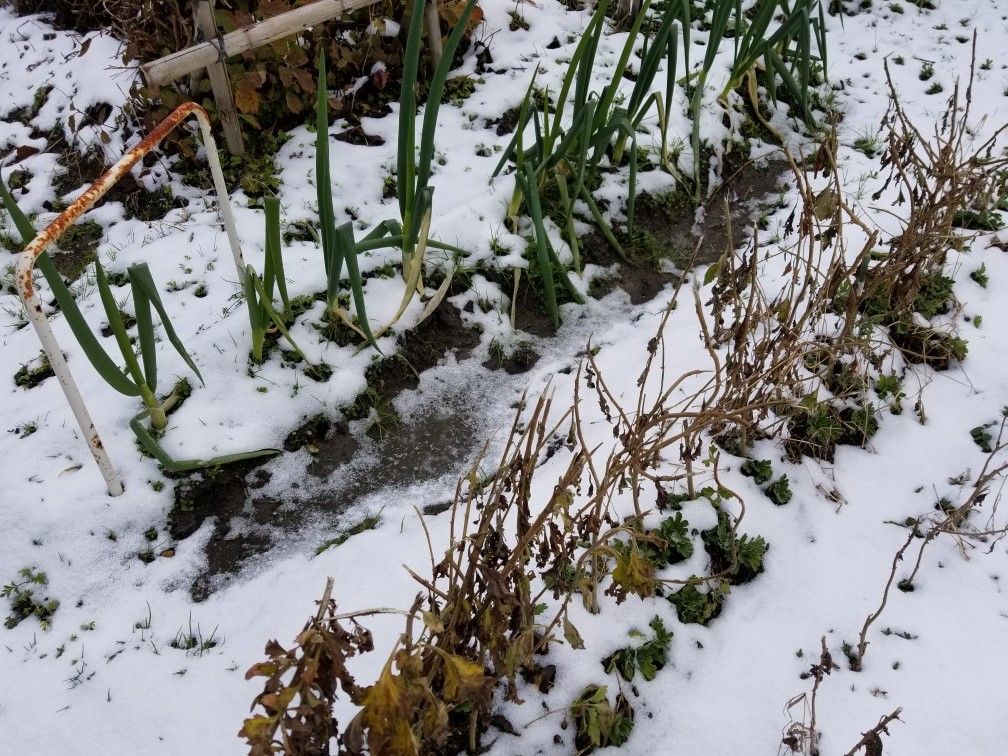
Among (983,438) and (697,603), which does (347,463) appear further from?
(983,438)

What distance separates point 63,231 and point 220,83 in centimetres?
128

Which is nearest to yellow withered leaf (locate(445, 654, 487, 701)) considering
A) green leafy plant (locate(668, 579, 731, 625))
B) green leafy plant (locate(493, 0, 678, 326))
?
green leafy plant (locate(668, 579, 731, 625))

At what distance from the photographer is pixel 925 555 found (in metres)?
1.88

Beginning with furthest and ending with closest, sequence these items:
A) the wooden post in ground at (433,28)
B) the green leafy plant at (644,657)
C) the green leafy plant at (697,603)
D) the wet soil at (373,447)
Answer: the wooden post in ground at (433,28) < the wet soil at (373,447) < the green leafy plant at (697,603) < the green leafy plant at (644,657)

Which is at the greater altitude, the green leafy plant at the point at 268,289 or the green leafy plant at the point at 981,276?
the green leafy plant at the point at 268,289

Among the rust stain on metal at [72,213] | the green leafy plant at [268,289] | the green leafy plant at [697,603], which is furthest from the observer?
the green leafy plant at [268,289]

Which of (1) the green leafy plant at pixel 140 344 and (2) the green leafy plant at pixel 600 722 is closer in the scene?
(2) the green leafy plant at pixel 600 722

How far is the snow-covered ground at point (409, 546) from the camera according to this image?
161cm

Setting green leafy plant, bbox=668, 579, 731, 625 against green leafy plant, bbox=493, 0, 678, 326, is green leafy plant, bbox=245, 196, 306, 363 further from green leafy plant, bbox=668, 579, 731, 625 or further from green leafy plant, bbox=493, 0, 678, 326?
green leafy plant, bbox=668, 579, 731, 625

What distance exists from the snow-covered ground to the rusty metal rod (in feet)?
0.67

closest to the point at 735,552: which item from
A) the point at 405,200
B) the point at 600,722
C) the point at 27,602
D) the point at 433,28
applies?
the point at 600,722

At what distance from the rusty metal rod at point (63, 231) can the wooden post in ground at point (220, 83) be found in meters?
0.92

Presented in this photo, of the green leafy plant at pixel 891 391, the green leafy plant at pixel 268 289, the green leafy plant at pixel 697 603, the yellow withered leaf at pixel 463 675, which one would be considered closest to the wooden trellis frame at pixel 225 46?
the green leafy plant at pixel 268 289

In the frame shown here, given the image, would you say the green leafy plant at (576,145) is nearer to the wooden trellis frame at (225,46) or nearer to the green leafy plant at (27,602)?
the wooden trellis frame at (225,46)
